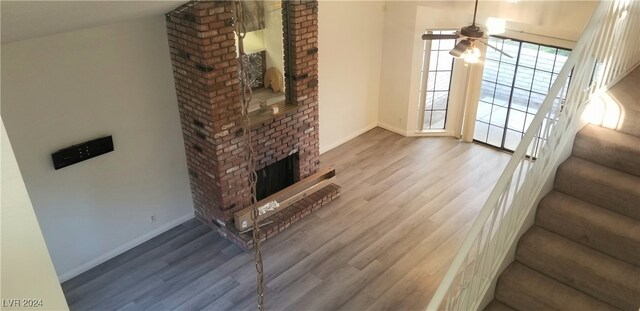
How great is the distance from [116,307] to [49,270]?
300cm

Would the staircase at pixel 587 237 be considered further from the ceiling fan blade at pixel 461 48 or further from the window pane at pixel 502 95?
the window pane at pixel 502 95

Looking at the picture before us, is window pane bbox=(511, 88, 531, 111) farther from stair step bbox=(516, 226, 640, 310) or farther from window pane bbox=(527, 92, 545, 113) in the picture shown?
stair step bbox=(516, 226, 640, 310)

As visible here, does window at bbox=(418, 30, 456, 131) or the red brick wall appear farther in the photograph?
window at bbox=(418, 30, 456, 131)

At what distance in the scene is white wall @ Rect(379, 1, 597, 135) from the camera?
6445 millimetres

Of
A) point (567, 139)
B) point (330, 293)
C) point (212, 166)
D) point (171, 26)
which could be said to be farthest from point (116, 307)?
point (567, 139)

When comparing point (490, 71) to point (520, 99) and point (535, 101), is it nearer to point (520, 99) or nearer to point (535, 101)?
point (520, 99)

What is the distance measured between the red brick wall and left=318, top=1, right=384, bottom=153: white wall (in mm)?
1042

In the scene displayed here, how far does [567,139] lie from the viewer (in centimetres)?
339

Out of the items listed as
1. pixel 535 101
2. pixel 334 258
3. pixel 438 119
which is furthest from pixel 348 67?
pixel 334 258

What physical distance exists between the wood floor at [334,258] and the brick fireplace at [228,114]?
0.31 metres

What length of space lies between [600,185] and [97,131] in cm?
466

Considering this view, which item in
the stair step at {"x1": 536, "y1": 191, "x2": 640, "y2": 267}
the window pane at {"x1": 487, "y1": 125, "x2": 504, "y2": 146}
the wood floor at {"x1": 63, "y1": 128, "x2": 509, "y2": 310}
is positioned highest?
the stair step at {"x1": 536, "y1": 191, "x2": 640, "y2": 267}

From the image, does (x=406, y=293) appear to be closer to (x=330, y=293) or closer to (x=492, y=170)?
(x=330, y=293)

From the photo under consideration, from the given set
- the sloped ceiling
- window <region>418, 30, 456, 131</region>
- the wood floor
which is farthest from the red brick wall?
window <region>418, 30, 456, 131</region>
